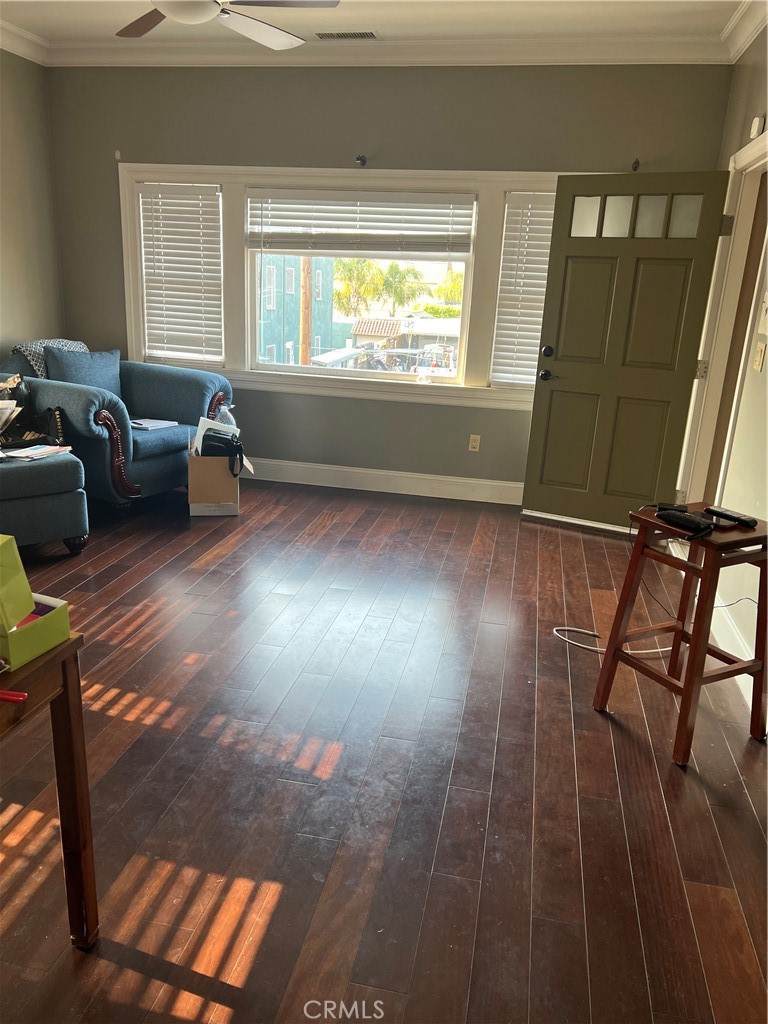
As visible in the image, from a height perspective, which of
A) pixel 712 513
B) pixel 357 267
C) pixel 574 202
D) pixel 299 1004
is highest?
pixel 574 202

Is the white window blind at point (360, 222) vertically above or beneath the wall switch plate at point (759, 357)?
above

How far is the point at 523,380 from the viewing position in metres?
4.79

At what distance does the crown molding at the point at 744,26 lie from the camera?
3348 millimetres

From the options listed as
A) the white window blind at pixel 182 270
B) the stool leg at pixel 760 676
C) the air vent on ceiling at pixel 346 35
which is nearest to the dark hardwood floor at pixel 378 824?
the stool leg at pixel 760 676

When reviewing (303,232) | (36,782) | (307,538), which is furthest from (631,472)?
(36,782)

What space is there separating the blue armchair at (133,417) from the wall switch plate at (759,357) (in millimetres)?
3151

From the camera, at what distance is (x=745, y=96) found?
367cm

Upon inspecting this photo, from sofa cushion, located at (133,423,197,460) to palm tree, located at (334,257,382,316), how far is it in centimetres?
135

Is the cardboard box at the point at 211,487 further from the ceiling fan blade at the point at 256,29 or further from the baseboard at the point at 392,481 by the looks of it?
the ceiling fan blade at the point at 256,29

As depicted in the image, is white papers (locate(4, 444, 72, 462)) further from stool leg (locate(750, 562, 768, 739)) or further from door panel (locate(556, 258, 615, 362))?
stool leg (locate(750, 562, 768, 739))

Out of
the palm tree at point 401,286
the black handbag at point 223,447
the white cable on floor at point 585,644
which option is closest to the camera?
the white cable on floor at point 585,644

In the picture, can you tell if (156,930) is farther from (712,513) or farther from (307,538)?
(307,538)

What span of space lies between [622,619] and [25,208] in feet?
15.5

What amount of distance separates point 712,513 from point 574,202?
2.57 meters
